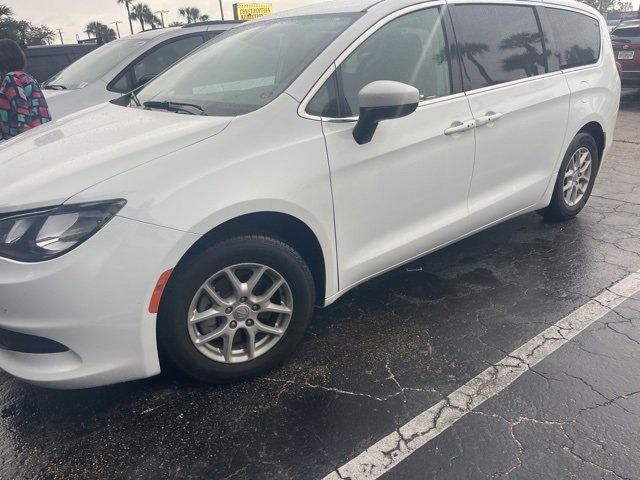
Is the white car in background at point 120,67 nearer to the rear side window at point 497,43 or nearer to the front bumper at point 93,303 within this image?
the rear side window at point 497,43

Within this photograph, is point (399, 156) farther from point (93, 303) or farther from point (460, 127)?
point (93, 303)

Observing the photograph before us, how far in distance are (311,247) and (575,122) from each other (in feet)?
8.21

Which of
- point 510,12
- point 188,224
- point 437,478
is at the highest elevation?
point 510,12

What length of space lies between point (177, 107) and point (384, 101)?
1.15 metres

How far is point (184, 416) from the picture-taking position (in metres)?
2.31

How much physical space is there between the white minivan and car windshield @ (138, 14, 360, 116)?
1 cm

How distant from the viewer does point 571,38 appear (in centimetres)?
388

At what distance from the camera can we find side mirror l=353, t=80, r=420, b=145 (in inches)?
92.5

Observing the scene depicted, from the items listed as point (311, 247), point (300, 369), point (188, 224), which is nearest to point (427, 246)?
point (311, 247)

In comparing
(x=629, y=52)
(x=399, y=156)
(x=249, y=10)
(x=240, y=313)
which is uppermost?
(x=249, y=10)

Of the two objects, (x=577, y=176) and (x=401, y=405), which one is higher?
(x=577, y=176)

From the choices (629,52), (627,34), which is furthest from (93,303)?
(627,34)

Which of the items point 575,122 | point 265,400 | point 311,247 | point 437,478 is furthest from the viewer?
point 575,122

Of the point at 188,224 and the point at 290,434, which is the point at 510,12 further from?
the point at 290,434
